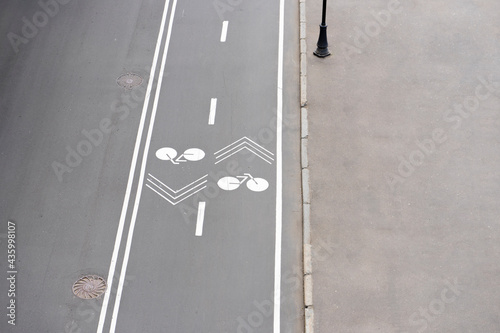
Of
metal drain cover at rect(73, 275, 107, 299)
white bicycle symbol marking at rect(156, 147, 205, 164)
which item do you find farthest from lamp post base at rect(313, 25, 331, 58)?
metal drain cover at rect(73, 275, 107, 299)

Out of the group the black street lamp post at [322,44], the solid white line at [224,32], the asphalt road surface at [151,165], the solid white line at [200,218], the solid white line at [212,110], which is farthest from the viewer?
the solid white line at [224,32]

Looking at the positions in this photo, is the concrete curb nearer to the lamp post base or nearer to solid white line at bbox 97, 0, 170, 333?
the lamp post base

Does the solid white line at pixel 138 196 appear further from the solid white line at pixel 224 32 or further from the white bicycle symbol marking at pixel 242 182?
the white bicycle symbol marking at pixel 242 182

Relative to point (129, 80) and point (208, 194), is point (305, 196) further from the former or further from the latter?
point (129, 80)

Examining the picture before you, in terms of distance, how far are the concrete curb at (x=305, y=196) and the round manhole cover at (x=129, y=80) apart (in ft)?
16.9

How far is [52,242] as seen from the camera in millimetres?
19984

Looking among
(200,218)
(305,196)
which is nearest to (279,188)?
(305,196)

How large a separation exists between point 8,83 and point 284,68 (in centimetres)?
875

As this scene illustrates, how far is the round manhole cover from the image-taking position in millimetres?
24203

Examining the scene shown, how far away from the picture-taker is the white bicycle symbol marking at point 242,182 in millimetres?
21172

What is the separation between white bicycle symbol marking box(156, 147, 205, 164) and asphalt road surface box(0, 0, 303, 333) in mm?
33

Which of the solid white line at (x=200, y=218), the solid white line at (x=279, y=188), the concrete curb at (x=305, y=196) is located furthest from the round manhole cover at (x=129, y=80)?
the solid white line at (x=200, y=218)

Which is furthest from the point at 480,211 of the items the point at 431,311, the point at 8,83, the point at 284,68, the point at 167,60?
the point at 8,83

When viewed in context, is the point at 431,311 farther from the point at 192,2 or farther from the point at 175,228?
the point at 192,2
